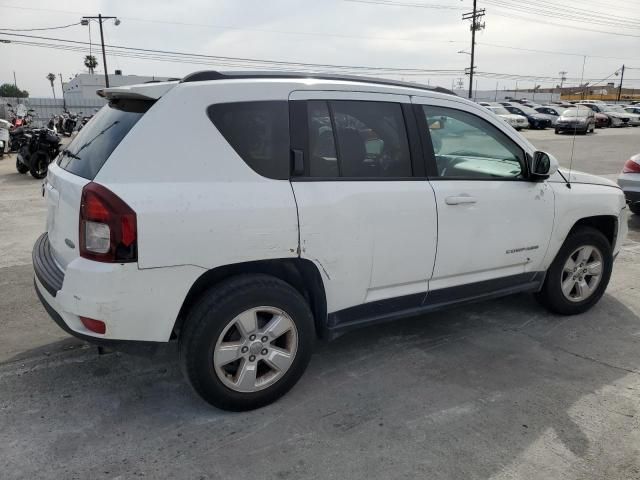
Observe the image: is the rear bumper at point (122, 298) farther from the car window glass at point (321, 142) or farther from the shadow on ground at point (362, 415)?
the car window glass at point (321, 142)

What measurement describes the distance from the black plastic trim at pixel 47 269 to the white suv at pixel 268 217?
0.01 m

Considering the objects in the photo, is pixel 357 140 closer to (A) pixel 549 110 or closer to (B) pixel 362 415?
(B) pixel 362 415

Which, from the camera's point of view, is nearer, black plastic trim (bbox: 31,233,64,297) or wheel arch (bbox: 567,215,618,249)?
black plastic trim (bbox: 31,233,64,297)

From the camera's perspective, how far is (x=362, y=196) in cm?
317

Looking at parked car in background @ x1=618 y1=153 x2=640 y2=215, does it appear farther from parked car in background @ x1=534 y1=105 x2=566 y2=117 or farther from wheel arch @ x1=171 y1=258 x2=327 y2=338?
parked car in background @ x1=534 y1=105 x2=566 y2=117

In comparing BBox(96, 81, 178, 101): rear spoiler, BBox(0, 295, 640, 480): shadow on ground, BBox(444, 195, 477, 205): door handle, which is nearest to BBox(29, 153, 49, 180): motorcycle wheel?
BBox(0, 295, 640, 480): shadow on ground

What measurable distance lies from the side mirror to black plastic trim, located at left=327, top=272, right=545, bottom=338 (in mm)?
777

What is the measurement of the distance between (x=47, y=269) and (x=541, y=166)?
337 cm

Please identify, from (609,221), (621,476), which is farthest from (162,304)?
(609,221)

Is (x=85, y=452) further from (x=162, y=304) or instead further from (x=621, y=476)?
(x=621, y=476)

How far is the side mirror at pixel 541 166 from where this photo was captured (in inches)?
153

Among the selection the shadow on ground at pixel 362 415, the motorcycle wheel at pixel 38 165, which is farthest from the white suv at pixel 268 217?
the motorcycle wheel at pixel 38 165

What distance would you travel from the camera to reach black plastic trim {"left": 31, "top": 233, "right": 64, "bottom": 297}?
9.42 feet

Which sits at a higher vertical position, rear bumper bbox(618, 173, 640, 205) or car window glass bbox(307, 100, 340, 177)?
car window glass bbox(307, 100, 340, 177)
